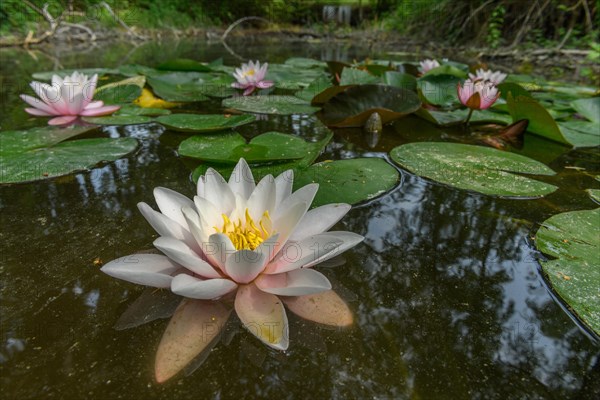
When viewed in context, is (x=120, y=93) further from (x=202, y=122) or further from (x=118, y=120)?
(x=202, y=122)

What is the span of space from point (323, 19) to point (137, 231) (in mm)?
15687

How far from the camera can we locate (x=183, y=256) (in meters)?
0.71

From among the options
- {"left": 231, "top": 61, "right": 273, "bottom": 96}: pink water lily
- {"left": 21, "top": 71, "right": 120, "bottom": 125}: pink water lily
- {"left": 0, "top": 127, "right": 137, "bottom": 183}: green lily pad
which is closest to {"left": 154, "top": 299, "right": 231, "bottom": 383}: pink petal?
{"left": 0, "top": 127, "right": 137, "bottom": 183}: green lily pad

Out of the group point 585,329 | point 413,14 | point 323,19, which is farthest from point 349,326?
point 323,19

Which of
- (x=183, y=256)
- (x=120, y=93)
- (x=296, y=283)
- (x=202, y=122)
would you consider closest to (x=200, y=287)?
(x=183, y=256)

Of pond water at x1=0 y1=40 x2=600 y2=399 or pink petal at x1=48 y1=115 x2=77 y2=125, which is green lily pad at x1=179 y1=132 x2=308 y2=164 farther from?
pink petal at x1=48 y1=115 x2=77 y2=125

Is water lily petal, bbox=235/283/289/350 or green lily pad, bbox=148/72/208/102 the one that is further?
green lily pad, bbox=148/72/208/102

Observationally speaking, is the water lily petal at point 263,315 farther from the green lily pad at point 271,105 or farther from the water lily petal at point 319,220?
the green lily pad at point 271,105

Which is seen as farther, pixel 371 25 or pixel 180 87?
pixel 371 25

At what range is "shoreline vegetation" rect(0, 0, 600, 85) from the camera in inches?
236

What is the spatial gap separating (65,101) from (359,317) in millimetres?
1943

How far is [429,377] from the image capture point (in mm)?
653

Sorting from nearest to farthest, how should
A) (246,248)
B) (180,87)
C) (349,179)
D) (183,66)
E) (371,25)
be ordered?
(246,248) < (349,179) < (180,87) < (183,66) < (371,25)

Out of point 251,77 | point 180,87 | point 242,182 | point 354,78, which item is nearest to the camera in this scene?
point 242,182
